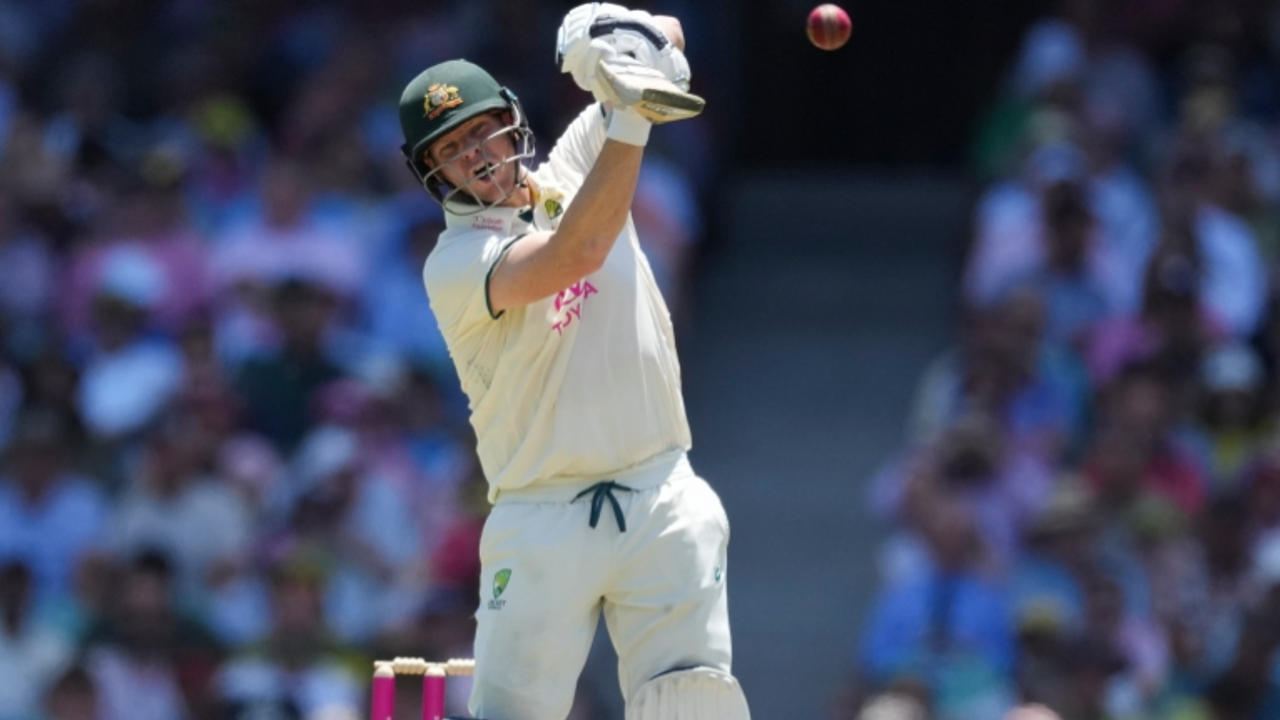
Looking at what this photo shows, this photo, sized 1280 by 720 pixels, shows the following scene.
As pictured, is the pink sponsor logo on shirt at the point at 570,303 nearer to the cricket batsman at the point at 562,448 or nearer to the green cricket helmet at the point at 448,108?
the cricket batsman at the point at 562,448

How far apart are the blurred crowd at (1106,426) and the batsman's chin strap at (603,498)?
2.52 meters

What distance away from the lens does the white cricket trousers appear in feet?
17.5

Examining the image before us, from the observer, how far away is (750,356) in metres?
11.3

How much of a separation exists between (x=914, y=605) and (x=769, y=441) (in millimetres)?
2155

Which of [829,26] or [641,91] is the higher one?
[829,26]

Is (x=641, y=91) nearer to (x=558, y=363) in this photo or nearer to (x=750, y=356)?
(x=558, y=363)

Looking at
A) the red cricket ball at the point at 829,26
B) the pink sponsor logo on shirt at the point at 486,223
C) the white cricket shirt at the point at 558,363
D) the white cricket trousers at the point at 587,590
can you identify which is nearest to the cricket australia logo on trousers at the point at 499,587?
the white cricket trousers at the point at 587,590

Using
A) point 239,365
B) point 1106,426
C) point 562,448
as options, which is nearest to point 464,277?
point 562,448

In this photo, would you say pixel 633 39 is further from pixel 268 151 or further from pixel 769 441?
pixel 268 151

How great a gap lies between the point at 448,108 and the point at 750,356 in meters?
6.10

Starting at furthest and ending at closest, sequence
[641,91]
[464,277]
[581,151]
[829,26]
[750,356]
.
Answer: [750,356]
[581,151]
[829,26]
[464,277]
[641,91]

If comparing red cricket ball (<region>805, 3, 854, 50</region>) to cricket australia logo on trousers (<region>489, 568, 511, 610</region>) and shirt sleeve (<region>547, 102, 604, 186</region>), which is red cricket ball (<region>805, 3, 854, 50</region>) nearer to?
shirt sleeve (<region>547, 102, 604, 186</region>)

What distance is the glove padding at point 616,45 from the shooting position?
16.7 feet

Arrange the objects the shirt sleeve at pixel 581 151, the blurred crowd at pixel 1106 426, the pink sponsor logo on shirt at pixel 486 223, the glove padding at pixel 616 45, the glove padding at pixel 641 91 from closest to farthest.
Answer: the glove padding at pixel 641 91
the glove padding at pixel 616 45
the pink sponsor logo on shirt at pixel 486 223
the shirt sleeve at pixel 581 151
the blurred crowd at pixel 1106 426
